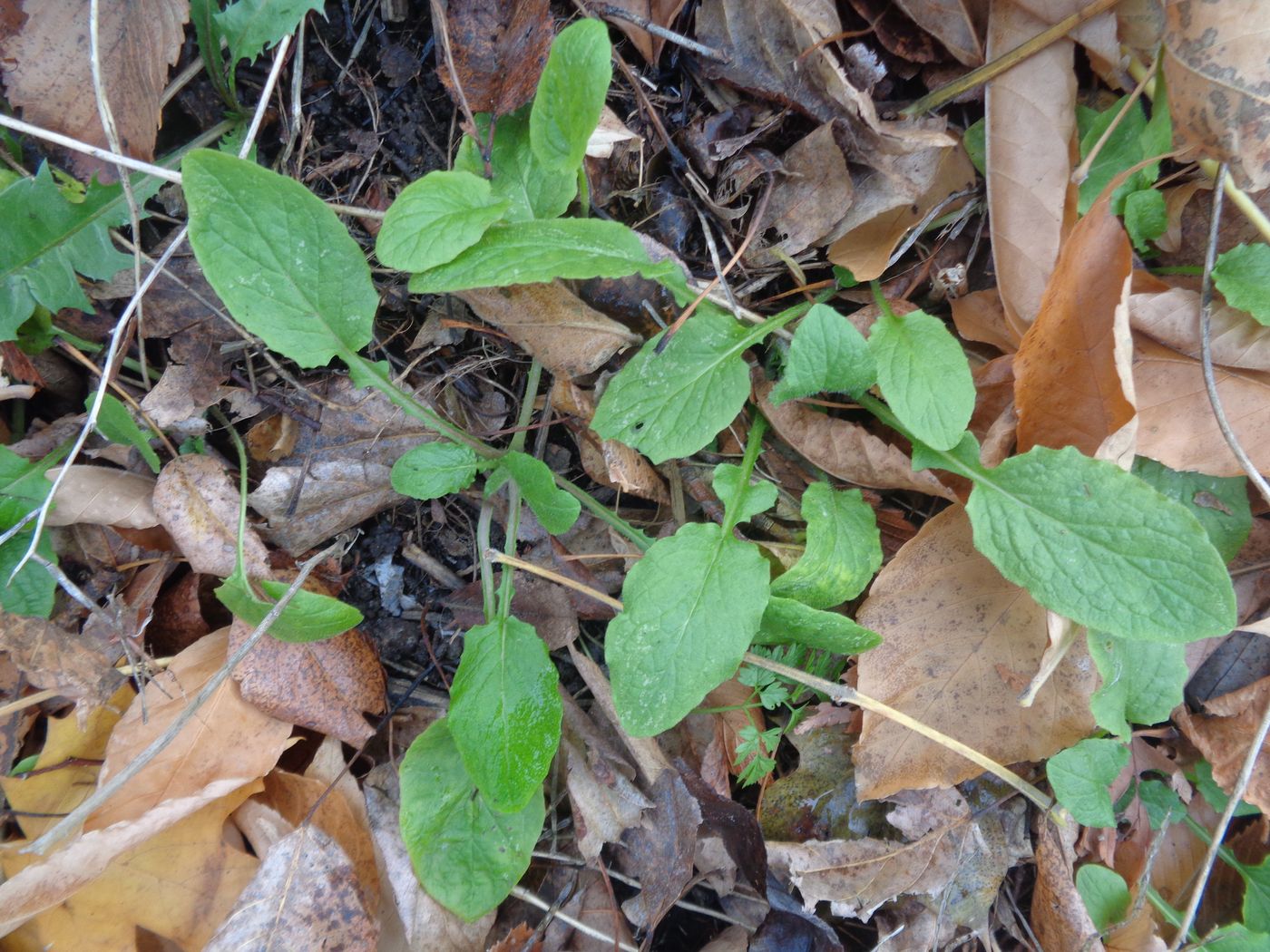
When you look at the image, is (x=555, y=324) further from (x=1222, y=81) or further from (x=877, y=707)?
(x=1222, y=81)

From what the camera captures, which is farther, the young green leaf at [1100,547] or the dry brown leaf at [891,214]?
the dry brown leaf at [891,214]

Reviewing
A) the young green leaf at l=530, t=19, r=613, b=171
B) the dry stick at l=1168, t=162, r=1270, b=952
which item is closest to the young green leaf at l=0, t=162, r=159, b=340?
the young green leaf at l=530, t=19, r=613, b=171

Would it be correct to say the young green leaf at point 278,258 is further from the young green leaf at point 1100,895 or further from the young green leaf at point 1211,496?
the young green leaf at point 1100,895

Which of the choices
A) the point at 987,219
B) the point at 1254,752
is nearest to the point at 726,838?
the point at 1254,752

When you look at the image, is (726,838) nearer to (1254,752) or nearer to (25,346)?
(1254,752)

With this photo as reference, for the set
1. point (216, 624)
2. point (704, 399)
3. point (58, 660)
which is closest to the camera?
point (704, 399)

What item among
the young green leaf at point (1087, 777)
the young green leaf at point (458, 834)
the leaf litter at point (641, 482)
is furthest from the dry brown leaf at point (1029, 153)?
the young green leaf at point (458, 834)

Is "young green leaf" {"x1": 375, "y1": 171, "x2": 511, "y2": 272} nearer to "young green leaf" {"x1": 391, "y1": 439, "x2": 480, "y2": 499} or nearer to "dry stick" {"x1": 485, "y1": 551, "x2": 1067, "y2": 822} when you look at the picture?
"young green leaf" {"x1": 391, "y1": 439, "x2": 480, "y2": 499}
